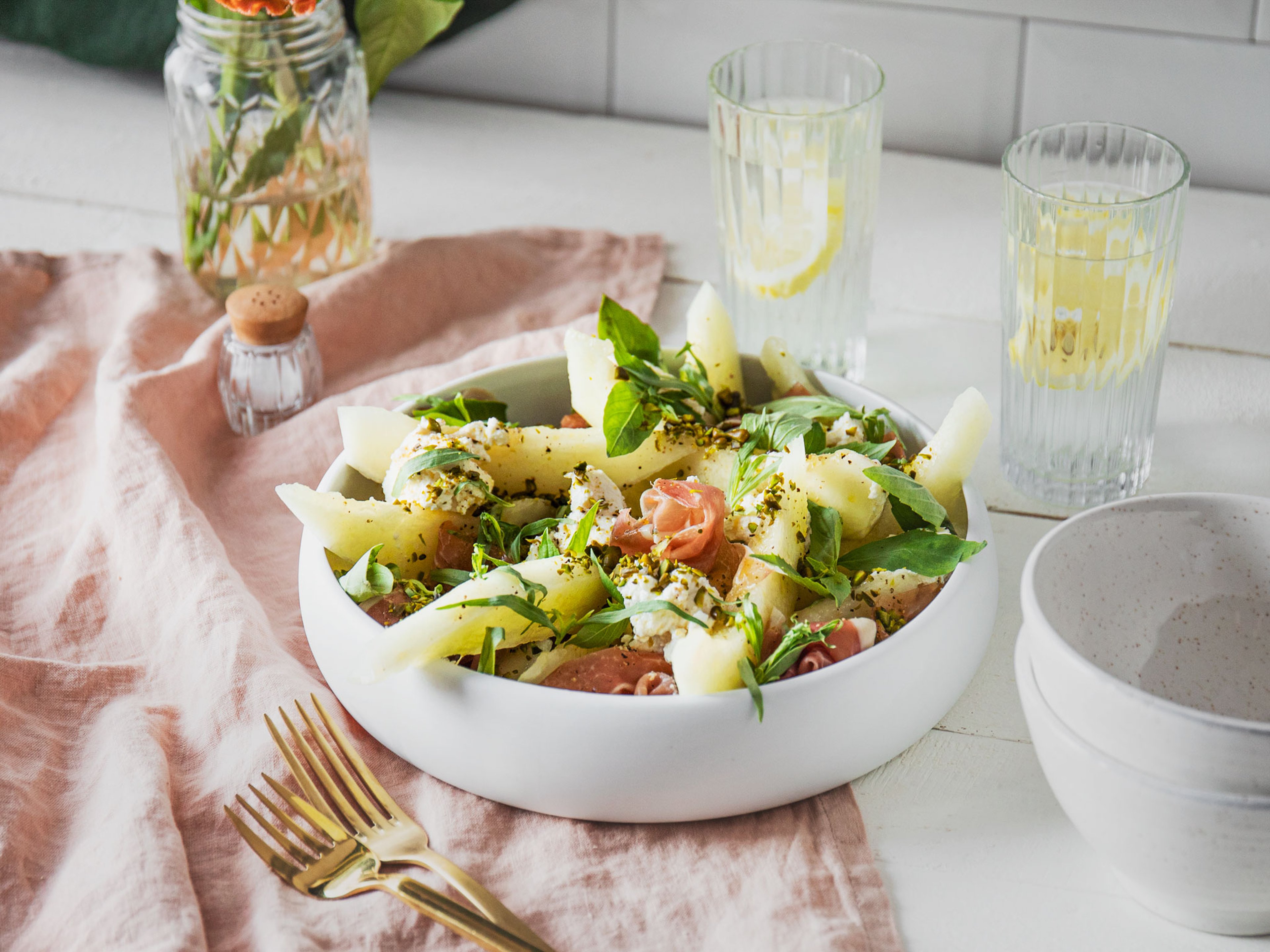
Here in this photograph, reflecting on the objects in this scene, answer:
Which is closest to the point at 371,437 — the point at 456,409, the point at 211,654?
the point at 456,409

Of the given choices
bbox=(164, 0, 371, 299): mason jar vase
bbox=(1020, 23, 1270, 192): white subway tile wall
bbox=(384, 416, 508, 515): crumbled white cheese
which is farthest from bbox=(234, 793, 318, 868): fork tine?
bbox=(1020, 23, 1270, 192): white subway tile wall

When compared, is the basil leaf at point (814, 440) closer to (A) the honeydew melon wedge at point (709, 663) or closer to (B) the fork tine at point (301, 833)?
(A) the honeydew melon wedge at point (709, 663)

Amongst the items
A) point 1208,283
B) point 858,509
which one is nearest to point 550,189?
point 1208,283

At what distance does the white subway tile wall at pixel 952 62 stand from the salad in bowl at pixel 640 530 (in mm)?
684

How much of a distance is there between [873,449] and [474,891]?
37cm

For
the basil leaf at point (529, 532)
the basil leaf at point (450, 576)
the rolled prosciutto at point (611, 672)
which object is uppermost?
the basil leaf at point (529, 532)

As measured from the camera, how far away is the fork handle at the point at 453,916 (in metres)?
0.67

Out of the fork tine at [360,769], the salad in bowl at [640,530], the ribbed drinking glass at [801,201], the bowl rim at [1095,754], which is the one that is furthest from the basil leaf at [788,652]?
the ribbed drinking glass at [801,201]

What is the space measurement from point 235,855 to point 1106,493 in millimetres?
682

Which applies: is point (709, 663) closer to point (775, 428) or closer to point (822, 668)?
point (822, 668)

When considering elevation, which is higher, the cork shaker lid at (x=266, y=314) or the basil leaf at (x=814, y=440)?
the basil leaf at (x=814, y=440)

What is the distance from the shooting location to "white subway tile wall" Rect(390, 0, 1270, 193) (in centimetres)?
141

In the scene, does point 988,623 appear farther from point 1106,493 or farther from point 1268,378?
point 1268,378

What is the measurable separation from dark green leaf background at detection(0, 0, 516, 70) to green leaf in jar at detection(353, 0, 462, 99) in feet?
0.55
